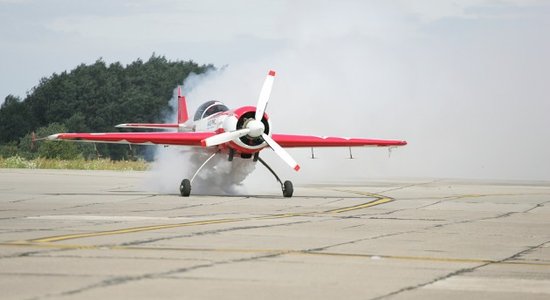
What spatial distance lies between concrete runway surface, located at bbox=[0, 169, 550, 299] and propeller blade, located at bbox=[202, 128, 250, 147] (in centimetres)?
260

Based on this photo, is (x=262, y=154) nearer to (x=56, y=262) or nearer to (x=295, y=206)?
(x=295, y=206)

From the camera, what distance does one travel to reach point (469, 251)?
49.0 feet

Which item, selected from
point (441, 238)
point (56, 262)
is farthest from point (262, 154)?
point (56, 262)

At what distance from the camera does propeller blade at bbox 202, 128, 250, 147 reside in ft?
95.6

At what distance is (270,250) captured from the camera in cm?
1445

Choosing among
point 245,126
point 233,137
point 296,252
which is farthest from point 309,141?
point 296,252

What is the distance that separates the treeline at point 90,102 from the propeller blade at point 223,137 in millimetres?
86988

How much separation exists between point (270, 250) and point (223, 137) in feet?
49.0

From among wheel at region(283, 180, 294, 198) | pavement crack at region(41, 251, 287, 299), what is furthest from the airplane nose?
pavement crack at region(41, 251, 287, 299)

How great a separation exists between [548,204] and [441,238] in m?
11.9

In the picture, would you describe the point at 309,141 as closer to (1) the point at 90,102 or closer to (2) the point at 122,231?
(2) the point at 122,231

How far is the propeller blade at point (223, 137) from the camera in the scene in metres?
29.1

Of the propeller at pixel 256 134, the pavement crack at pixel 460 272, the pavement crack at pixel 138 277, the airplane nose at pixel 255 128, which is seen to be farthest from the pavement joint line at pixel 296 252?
the airplane nose at pixel 255 128

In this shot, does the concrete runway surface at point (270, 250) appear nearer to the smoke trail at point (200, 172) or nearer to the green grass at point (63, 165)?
the smoke trail at point (200, 172)
